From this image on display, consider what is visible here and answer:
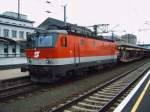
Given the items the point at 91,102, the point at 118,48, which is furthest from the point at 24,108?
the point at 118,48

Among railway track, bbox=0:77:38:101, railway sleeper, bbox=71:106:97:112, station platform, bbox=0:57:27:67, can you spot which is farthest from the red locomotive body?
station platform, bbox=0:57:27:67

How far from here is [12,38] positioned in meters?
40.5

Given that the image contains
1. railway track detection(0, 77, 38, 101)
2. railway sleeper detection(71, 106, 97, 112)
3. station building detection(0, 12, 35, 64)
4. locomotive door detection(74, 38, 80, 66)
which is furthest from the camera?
station building detection(0, 12, 35, 64)

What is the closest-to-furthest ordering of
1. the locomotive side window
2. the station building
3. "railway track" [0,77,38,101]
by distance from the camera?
"railway track" [0,77,38,101]
the locomotive side window
the station building

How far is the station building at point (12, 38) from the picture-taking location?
105 feet

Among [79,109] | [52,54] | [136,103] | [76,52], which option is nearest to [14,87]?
[52,54]

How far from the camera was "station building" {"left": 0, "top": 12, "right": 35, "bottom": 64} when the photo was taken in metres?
32.1

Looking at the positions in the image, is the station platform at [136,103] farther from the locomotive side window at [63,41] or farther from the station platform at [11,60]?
the station platform at [11,60]

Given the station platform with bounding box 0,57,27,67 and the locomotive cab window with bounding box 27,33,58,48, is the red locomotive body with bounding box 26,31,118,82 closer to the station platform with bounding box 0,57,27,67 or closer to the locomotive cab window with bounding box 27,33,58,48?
the locomotive cab window with bounding box 27,33,58,48

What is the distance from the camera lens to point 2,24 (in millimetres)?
41031

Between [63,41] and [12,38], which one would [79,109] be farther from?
[12,38]

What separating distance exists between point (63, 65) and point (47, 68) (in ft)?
3.49

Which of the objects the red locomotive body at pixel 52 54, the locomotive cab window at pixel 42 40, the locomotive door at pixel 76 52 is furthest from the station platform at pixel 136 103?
the locomotive door at pixel 76 52

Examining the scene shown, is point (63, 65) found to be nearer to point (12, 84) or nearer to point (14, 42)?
point (12, 84)
